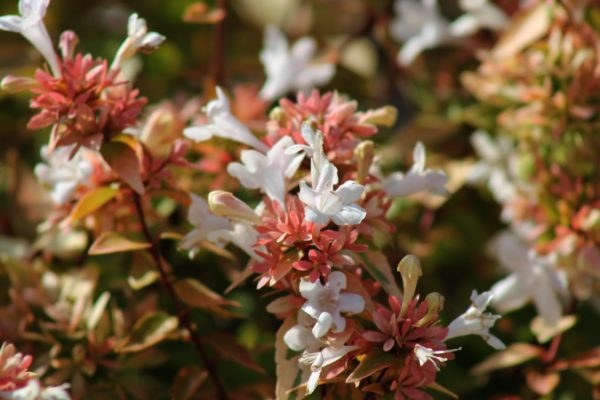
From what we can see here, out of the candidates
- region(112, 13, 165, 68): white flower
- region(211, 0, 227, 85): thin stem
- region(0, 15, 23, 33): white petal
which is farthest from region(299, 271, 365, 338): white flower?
region(211, 0, 227, 85): thin stem

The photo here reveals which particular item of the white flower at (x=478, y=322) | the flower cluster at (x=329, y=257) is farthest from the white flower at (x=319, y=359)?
the white flower at (x=478, y=322)

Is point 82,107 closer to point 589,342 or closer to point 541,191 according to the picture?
point 541,191

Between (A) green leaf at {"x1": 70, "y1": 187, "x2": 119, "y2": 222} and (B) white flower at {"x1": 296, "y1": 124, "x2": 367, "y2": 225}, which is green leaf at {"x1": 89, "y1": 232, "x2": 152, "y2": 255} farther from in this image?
(B) white flower at {"x1": 296, "y1": 124, "x2": 367, "y2": 225}

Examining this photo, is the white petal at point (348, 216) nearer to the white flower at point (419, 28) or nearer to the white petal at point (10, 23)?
the white petal at point (10, 23)

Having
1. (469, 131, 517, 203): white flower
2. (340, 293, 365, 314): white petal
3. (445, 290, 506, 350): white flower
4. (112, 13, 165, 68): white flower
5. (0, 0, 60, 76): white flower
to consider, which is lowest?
(469, 131, 517, 203): white flower

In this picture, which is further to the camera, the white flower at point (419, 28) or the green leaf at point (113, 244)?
the white flower at point (419, 28)

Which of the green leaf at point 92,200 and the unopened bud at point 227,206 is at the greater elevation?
the unopened bud at point 227,206
